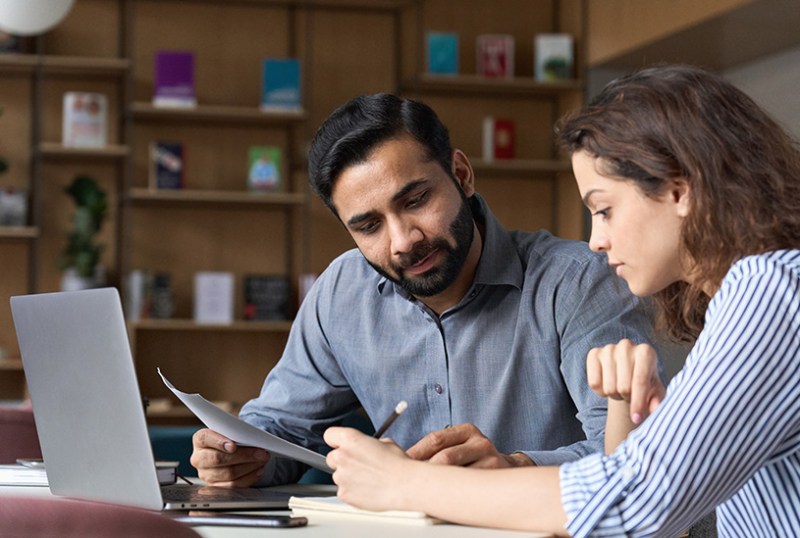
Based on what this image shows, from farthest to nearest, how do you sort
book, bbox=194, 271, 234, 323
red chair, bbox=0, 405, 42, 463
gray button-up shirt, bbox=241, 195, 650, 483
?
book, bbox=194, 271, 234, 323, red chair, bbox=0, 405, 42, 463, gray button-up shirt, bbox=241, 195, 650, 483

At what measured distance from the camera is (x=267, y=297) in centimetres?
562

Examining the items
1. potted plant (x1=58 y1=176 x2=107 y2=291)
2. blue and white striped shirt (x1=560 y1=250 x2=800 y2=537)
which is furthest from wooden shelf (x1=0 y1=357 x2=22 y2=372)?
blue and white striped shirt (x1=560 y1=250 x2=800 y2=537)

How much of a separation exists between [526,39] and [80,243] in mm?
2576

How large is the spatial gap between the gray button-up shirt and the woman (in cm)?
50

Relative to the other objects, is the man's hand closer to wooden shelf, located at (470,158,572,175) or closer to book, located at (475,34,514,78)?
wooden shelf, located at (470,158,572,175)

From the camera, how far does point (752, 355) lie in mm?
1088

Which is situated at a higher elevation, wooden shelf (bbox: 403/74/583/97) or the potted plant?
wooden shelf (bbox: 403/74/583/97)

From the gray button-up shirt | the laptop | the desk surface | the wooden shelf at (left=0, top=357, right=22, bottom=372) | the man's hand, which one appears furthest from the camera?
the wooden shelf at (left=0, top=357, right=22, bottom=372)

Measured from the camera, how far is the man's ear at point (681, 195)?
1.23 metres

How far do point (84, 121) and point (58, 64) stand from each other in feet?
0.98

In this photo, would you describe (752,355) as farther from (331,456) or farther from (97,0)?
(97,0)

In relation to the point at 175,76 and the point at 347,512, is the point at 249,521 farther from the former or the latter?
the point at 175,76

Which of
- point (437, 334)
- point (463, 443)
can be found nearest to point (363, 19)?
point (437, 334)

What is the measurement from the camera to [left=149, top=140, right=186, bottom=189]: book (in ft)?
18.0
